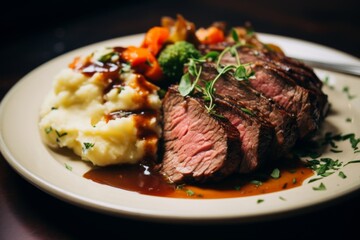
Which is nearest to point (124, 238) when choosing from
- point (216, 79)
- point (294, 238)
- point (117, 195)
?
point (117, 195)

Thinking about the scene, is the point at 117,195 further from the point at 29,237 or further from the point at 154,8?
the point at 154,8

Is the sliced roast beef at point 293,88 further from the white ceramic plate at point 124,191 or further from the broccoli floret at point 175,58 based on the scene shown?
the broccoli floret at point 175,58

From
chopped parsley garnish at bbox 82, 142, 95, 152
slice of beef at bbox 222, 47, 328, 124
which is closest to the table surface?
chopped parsley garnish at bbox 82, 142, 95, 152

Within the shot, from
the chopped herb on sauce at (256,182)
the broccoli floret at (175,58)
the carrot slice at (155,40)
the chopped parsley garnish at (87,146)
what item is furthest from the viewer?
the carrot slice at (155,40)

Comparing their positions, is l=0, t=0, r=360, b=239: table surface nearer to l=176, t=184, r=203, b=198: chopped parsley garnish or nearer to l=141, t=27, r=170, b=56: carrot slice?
l=176, t=184, r=203, b=198: chopped parsley garnish

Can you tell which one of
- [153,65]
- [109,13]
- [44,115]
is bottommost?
[109,13]

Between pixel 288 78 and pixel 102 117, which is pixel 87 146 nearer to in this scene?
pixel 102 117

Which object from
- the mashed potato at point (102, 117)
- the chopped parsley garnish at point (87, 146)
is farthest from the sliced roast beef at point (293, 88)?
the chopped parsley garnish at point (87, 146)
